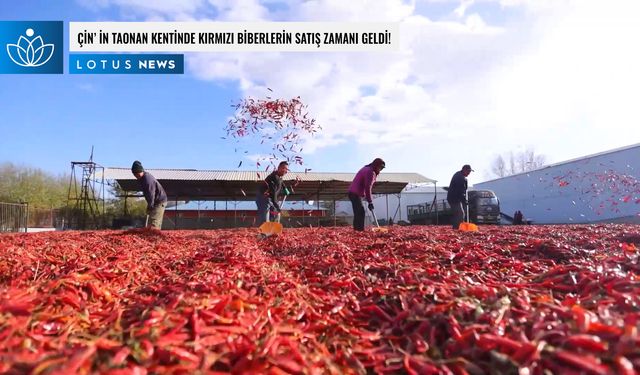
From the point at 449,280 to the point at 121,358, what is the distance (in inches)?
78.6

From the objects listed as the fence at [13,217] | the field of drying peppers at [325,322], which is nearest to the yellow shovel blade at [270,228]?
the field of drying peppers at [325,322]

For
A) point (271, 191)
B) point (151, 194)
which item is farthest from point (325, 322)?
point (151, 194)

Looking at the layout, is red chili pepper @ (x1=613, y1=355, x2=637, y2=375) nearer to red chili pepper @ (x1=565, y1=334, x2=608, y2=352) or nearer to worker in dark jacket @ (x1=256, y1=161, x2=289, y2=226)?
red chili pepper @ (x1=565, y1=334, x2=608, y2=352)

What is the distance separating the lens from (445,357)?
169cm

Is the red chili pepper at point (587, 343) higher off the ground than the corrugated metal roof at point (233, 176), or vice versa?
the corrugated metal roof at point (233, 176)

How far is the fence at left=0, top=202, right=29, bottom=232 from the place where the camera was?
63.3 feet

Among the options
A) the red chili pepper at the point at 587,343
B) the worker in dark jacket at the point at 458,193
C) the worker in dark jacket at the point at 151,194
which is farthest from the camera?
the worker in dark jacket at the point at 458,193

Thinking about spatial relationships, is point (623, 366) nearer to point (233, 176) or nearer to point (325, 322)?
point (325, 322)

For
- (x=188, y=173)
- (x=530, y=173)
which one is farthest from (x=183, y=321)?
(x=530, y=173)

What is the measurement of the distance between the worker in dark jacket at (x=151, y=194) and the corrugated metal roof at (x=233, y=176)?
12.2 metres

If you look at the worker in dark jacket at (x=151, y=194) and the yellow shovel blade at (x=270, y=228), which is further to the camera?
the worker in dark jacket at (x=151, y=194)

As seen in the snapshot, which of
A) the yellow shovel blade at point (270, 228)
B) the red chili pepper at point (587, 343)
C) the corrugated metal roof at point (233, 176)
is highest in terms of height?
the corrugated metal roof at point (233, 176)

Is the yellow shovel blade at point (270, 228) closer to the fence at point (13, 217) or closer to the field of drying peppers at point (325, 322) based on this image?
the field of drying peppers at point (325, 322)

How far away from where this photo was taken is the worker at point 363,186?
8.55 meters
